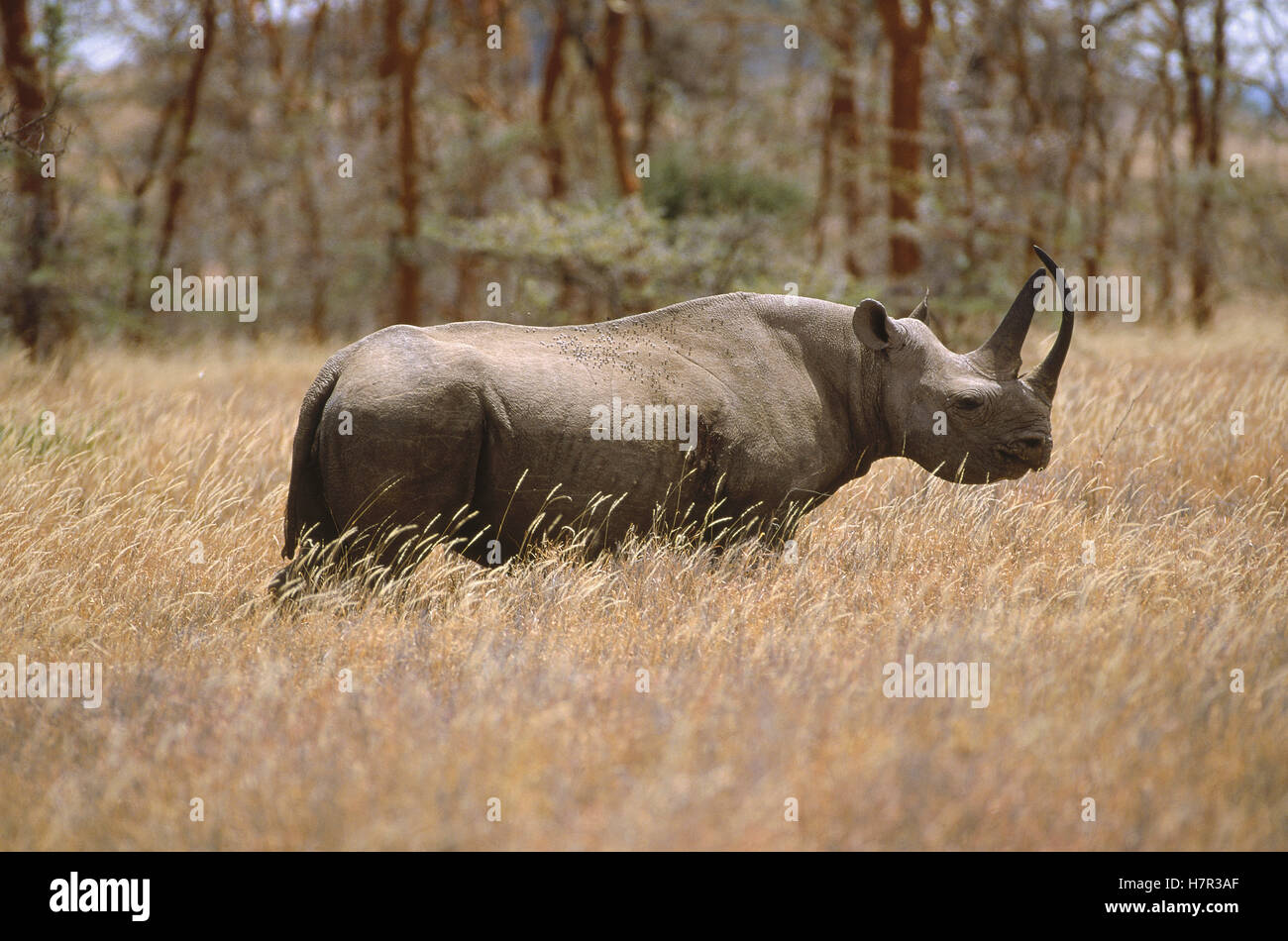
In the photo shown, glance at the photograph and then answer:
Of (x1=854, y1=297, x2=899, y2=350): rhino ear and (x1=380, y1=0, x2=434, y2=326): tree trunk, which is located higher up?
(x1=380, y1=0, x2=434, y2=326): tree trunk

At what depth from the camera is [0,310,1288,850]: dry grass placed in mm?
3238

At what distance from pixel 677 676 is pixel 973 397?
7.96 ft

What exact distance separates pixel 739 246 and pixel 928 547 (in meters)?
8.47

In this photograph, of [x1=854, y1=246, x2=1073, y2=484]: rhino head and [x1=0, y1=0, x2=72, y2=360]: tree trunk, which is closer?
[x1=854, y1=246, x2=1073, y2=484]: rhino head

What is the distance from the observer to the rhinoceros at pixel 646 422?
4906mm

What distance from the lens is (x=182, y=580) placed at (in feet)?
17.7

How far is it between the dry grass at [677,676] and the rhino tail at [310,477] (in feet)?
1.31

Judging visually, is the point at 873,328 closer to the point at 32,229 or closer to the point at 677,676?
the point at 677,676

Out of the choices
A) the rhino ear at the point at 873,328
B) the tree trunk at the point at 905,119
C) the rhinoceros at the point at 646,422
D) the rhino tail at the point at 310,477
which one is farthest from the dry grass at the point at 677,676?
the tree trunk at the point at 905,119

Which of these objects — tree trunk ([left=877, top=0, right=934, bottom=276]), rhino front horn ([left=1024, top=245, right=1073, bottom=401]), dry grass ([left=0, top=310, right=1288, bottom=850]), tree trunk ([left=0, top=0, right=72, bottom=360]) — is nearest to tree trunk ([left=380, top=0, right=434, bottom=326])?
tree trunk ([left=0, top=0, right=72, bottom=360])

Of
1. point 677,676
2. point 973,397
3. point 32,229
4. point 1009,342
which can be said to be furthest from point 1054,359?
point 32,229

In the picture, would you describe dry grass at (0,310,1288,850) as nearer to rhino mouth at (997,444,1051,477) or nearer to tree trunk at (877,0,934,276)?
rhino mouth at (997,444,1051,477)

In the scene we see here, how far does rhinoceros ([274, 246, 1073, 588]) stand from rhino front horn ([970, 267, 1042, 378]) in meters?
0.01
